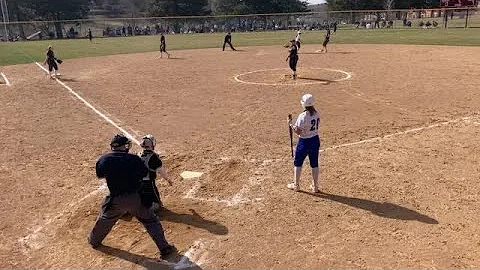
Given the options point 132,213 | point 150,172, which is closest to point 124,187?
point 132,213

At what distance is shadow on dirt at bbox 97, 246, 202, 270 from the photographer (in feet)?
22.8

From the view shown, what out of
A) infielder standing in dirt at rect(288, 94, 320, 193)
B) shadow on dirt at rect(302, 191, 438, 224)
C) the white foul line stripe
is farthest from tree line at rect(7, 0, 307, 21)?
shadow on dirt at rect(302, 191, 438, 224)

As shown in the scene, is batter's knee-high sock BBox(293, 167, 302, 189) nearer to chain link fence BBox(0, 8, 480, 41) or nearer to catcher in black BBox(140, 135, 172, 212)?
catcher in black BBox(140, 135, 172, 212)

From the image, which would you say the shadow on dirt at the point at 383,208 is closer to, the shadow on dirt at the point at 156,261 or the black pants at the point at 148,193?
the black pants at the point at 148,193

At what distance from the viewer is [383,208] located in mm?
8594

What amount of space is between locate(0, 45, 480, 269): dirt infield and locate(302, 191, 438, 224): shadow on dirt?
0.04m

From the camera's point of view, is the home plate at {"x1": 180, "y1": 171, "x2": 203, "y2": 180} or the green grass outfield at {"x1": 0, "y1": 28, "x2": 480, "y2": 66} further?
the green grass outfield at {"x1": 0, "y1": 28, "x2": 480, "y2": 66}

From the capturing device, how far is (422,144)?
12.1 m

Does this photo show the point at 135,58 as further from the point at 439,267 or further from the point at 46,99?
the point at 439,267

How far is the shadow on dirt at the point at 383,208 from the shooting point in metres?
8.16

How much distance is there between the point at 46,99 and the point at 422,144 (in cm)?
1542

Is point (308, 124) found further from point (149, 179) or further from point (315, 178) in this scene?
point (149, 179)

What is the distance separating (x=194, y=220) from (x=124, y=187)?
173 centimetres

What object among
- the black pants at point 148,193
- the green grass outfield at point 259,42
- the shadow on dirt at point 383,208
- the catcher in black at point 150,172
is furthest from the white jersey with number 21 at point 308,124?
the green grass outfield at point 259,42
